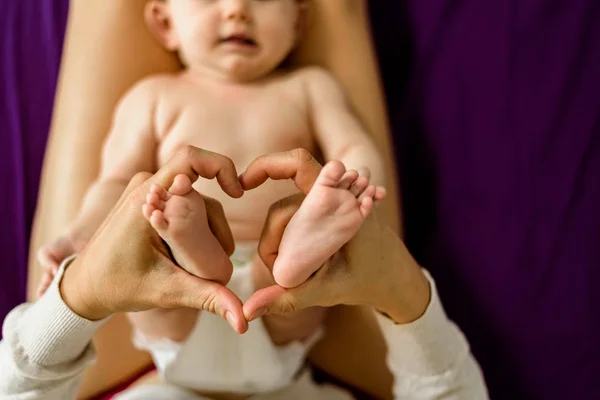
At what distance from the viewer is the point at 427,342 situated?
→ 728 mm

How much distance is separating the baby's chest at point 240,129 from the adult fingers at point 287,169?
0.79 ft

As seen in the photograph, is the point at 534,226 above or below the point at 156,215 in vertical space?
below

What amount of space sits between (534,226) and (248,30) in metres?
0.51

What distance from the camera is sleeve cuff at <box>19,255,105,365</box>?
64 cm

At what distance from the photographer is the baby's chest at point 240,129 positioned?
817 mm

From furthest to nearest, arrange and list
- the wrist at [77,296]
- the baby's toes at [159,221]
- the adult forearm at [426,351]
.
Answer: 1. the adult forearm at [426,351]
2. the wrist at [77,296]
3. the baby's toes at [159,221]

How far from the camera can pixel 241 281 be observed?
0.72 m

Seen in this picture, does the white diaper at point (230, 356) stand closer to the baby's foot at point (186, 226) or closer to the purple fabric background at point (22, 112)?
the baby's foot at point (186, 226)

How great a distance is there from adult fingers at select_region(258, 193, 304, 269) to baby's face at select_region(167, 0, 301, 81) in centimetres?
35

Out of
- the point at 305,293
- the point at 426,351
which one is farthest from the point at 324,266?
the point at 426,351

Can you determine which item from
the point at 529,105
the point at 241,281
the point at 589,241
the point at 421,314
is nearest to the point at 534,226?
the point at 589,241

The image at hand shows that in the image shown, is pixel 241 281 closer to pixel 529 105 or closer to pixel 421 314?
pixel 421 314

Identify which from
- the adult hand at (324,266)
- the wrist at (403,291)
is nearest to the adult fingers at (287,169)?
the adult hand at (324,266)

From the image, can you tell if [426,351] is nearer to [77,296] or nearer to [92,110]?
[77,296]
